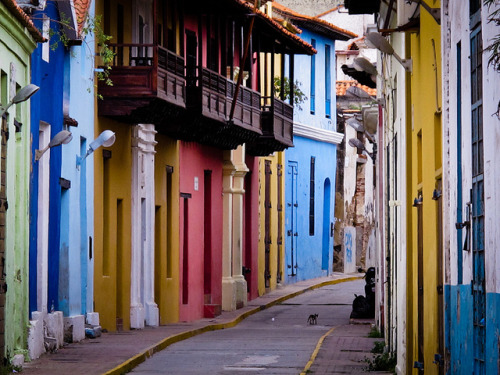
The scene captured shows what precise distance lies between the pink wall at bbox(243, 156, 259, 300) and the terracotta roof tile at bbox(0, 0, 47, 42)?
18.9 metres

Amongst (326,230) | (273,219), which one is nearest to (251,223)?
(273,219)

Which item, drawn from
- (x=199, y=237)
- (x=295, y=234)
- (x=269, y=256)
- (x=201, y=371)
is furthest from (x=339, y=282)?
(x=201, y=371)

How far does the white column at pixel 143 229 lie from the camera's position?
24984 mm

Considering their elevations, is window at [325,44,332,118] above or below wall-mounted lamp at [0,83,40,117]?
above

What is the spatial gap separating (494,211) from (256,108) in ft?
74.9

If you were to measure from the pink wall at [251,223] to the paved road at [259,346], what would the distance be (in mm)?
1597

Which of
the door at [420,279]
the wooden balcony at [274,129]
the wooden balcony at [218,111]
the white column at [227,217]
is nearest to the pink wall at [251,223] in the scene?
the wooden balcony at [274,129]

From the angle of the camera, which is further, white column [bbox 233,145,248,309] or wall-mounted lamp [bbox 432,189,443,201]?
white column [bbox 233,145,248,309]

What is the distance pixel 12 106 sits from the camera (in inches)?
647

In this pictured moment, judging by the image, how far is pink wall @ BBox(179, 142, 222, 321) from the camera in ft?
95.5

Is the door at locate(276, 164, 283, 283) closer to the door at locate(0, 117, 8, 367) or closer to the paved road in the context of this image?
the paved road

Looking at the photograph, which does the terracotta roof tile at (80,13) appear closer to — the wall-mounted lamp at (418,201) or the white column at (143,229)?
the white column at (143,229)

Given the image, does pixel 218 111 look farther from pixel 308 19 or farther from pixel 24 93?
pixel 308 19

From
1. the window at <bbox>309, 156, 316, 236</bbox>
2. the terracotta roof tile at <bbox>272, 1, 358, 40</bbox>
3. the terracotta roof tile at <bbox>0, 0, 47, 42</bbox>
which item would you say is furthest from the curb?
the terracotta roof tile at <bbox>272, 1, 358, 40</bbox>
